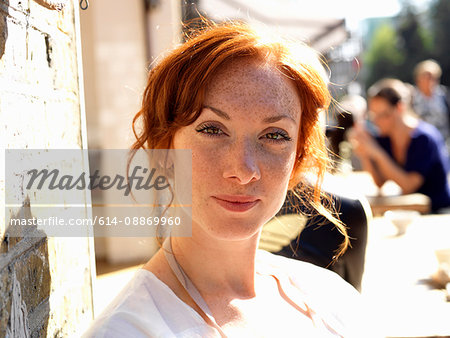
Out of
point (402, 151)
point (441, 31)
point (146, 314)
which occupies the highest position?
point (441, 31)

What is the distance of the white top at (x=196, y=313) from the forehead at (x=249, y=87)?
1.43 ft

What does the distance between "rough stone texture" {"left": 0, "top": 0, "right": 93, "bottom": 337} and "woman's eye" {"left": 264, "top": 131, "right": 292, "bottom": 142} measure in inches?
17.2

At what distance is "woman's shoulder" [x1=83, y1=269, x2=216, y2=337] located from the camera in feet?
3.25

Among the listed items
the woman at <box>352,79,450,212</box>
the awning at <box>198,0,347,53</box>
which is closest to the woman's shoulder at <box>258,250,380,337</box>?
the woman at <box>352,79,450,212</box>

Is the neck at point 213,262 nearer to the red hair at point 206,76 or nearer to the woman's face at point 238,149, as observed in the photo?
the woman's face at point 238,149

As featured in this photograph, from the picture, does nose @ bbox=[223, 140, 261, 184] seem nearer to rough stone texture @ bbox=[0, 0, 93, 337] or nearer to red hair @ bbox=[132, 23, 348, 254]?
red hair @ bbox=[132, 23, 348, 254]

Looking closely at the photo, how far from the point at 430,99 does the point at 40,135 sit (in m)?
7.53

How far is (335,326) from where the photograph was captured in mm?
1386

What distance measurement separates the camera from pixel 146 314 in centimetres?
105

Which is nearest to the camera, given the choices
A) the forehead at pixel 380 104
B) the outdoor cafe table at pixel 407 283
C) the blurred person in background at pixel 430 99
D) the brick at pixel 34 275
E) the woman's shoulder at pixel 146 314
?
the brick at pixel 34 275

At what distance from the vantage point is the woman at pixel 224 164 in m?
1.14

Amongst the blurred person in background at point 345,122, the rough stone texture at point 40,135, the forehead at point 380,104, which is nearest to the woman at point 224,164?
the rough stone texture at point 40,135

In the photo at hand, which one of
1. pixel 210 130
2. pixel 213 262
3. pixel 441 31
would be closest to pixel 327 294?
pixel 213 262

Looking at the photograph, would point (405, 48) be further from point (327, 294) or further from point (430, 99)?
point (327, 294)
